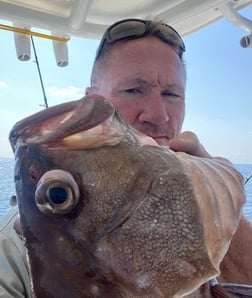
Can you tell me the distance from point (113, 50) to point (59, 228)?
126cm

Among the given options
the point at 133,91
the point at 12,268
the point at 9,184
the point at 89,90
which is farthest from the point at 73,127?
the point at 9,184

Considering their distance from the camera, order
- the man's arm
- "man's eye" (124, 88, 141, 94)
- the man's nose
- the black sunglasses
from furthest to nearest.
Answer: the black sunglasses, "man's eye" (124, 88, 141, 94), the man's nose, the man's arm

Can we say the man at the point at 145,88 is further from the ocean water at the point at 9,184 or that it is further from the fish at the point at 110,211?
the fish at the point at 110,211

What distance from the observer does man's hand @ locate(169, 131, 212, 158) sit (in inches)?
32.4

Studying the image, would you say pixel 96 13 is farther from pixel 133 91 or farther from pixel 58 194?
pixel 58 194

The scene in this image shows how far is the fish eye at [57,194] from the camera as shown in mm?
637

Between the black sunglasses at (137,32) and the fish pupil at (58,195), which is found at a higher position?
the black sunglasses at (137,32)

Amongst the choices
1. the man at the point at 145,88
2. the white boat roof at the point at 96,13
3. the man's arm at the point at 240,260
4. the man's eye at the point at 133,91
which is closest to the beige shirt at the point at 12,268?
the man at the point at 145,88

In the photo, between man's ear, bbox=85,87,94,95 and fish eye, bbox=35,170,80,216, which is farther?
man's ear, bbox=85,87,94,95

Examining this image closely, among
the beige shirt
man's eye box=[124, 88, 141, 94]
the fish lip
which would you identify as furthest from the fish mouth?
man's eye box=[124, 88, 141, 94]

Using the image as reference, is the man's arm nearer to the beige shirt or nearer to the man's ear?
the beige shirt

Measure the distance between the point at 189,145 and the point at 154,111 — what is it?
68 centimetres

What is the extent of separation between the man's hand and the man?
0.45 m

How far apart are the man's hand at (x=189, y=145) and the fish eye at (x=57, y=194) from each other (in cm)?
26
